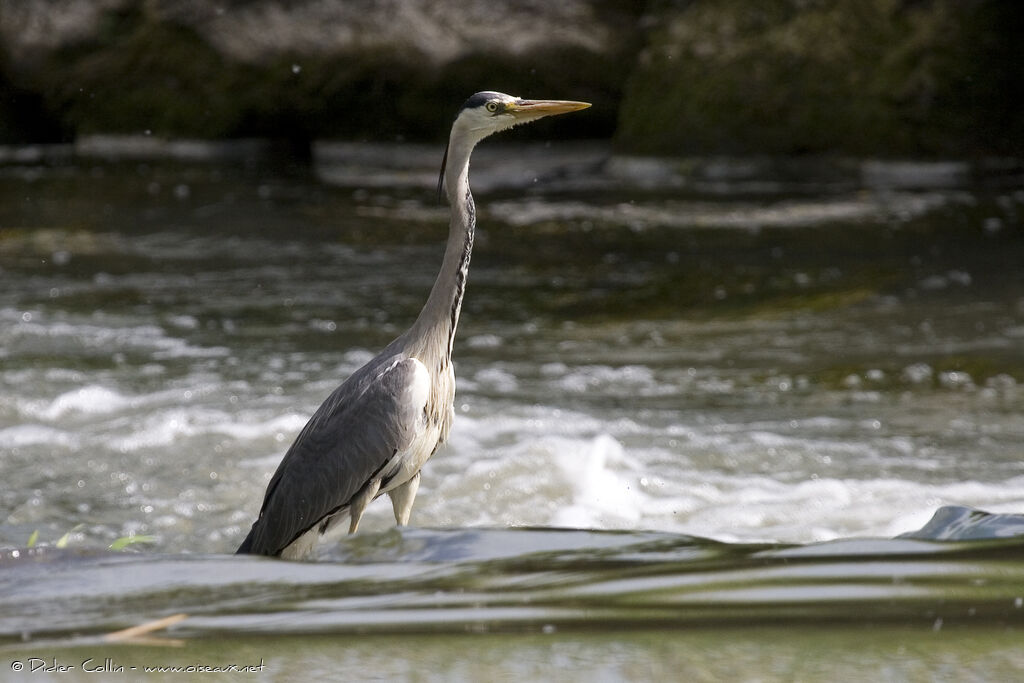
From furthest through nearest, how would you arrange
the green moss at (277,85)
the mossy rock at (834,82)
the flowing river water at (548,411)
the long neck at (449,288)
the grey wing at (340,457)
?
the green moss at (277,85) < the mossy rock at (834,82) < the long neck at (449,288) < the grey wing at (340,457) < the flowing river water at (548,411)

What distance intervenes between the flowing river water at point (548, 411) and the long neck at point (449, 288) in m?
0.66

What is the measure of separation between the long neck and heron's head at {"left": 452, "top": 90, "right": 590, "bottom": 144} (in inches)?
3.5

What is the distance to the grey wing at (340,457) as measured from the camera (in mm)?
4055

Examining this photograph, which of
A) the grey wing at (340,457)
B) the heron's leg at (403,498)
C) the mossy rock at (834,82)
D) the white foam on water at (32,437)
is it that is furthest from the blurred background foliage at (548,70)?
the grey wing at (340,457)

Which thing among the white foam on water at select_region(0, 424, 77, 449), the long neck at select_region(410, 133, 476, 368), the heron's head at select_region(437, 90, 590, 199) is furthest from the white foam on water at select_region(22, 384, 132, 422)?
the heron's head at select_region(437, 90, 590, 199)

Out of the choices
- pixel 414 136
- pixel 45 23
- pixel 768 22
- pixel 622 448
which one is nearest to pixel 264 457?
pixel 622 448

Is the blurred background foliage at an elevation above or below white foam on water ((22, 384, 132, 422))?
above

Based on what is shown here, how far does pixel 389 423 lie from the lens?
4047 millimetres

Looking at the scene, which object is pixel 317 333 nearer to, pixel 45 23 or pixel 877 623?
pixel 877 623

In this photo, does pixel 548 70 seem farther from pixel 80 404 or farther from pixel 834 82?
pixel 80 404

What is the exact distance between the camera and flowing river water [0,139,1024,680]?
2469mm

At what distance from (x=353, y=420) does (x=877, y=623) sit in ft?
6.63

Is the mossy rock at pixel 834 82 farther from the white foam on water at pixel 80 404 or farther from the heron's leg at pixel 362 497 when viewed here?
the heron's leg at pixel 362 497

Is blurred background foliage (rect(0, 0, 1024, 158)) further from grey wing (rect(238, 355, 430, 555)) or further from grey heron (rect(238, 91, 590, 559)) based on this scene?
grey wing (rect(238, 355, 430, 555))
